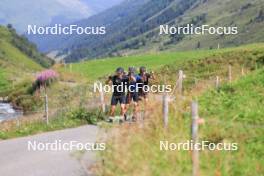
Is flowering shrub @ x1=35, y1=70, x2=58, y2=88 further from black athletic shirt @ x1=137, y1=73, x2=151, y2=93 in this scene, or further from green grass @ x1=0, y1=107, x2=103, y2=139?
black athletic shirt @ x1=137, y1=73, x2=151, y2=93

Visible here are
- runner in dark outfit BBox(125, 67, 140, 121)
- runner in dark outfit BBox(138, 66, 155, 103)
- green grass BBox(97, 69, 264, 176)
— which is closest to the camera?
green grass BBox(97, 69, 264, 176)

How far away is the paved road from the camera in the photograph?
16.8m

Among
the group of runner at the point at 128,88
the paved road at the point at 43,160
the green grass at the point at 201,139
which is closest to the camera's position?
the green grass at the point at 201,139

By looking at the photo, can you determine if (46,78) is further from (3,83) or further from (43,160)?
(43,160)

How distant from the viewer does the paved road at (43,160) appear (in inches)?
660

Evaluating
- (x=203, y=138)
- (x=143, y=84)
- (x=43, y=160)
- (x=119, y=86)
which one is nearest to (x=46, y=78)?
(x=143, y=84)

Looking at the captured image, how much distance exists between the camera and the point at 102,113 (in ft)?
89.9

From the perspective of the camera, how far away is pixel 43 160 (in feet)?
60.0

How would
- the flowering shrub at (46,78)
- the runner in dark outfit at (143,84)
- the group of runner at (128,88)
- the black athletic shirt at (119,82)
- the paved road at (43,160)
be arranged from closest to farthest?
the paved road at (43,160) → the group of runner at (128,88) → the black athletic shirt at (119,82) → the runner in dark outfit at (143,84) → the flowering shrub at (46,78)

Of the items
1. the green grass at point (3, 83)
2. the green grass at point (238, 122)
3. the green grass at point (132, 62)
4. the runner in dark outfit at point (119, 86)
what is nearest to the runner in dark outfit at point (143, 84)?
the runner in dark outfit at point (119, 86)

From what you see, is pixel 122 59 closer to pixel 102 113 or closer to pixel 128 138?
pixel 102 113

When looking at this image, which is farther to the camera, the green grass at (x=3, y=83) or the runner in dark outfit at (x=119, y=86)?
the green grass at (x=3, y=83)

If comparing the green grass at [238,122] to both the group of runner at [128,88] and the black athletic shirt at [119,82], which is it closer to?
the group of runner at [128,88]

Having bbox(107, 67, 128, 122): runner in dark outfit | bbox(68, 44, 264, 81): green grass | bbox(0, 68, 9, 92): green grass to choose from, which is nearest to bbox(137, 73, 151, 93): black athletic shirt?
bbox(107, 67, 128, 122): runner in dark outfit
